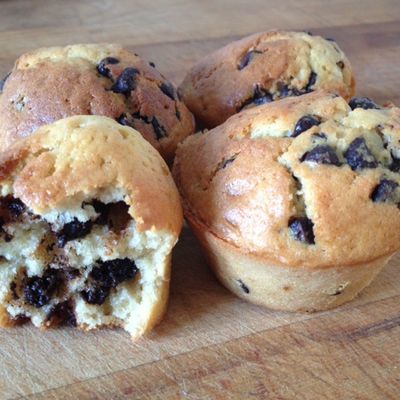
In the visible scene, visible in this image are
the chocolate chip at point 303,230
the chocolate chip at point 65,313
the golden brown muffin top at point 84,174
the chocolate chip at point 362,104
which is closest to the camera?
the golden brown muffin top at point 84,174

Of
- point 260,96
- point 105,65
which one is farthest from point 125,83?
point 260,96

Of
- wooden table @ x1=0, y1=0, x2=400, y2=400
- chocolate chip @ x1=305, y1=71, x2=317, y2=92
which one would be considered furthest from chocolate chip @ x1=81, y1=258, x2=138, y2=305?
chocolate chip @ x1=305, y1=71, x2=317, y2=92

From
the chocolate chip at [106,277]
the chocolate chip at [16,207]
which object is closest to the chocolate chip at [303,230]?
the chocolate chip at [106,277]

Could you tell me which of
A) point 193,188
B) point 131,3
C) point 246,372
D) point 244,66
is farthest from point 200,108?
point 131,3

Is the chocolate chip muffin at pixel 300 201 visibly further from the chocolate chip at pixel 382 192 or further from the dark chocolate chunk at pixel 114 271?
the dark chocolate chunk at pixel 114 271

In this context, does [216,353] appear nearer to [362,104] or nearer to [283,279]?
[283,279]

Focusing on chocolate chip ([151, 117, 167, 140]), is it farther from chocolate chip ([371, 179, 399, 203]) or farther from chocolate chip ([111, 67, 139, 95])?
chocolate chip ([371, 179, 399, 203])

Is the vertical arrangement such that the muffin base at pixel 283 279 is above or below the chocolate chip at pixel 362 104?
below
